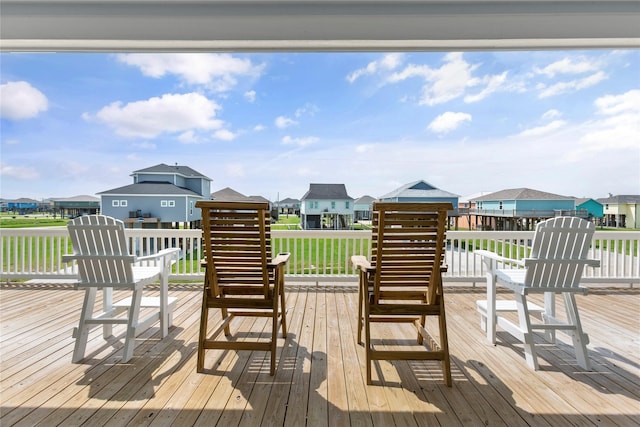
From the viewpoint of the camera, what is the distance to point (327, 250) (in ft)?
14.5

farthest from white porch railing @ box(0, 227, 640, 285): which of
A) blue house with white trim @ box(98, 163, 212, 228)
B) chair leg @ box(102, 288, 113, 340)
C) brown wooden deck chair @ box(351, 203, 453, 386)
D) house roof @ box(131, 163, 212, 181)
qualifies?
brown wooden deck chair @ box(351, 203, 453, 386)

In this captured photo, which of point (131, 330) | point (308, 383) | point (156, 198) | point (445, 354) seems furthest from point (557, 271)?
point (156, 198)

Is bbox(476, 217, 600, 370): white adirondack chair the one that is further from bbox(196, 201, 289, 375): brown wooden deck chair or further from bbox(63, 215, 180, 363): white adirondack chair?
bbox(63, 215, 180, 363): white adirondack chair

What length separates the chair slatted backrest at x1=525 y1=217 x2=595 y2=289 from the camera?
2.14m

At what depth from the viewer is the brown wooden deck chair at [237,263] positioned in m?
1.94

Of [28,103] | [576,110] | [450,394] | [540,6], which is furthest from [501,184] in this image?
[28,103]

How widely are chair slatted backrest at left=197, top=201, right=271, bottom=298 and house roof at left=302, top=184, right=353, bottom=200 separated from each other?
12.3ft

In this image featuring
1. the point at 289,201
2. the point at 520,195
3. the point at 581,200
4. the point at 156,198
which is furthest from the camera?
the point at 289,201

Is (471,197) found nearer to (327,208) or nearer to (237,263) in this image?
(327,208)

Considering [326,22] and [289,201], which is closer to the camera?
[326,22]

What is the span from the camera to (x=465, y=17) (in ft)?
7.68

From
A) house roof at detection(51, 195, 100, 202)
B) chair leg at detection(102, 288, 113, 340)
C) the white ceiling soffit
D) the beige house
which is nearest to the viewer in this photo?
the white ceiling soffit

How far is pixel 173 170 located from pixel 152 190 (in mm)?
794

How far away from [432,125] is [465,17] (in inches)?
188
